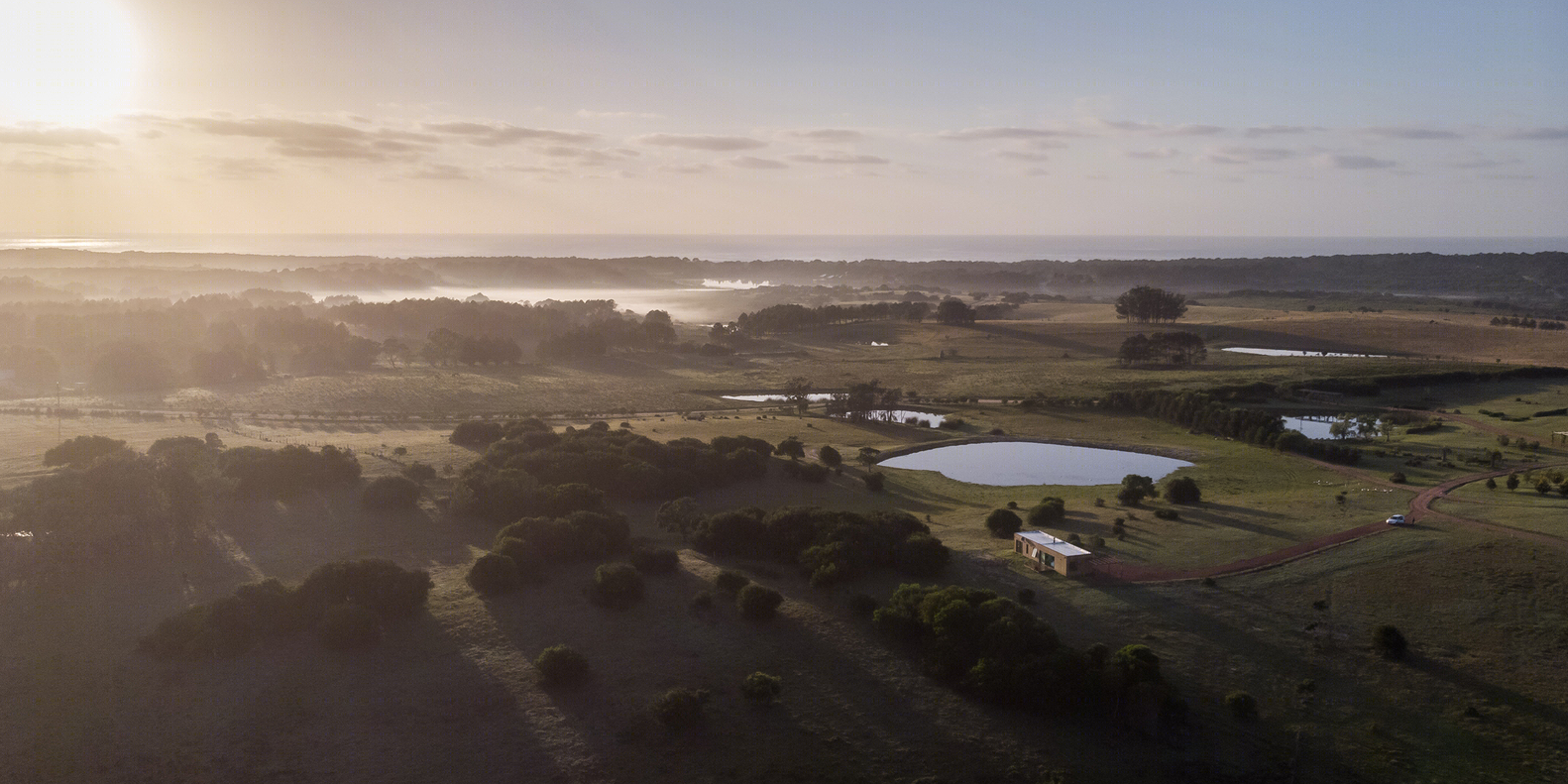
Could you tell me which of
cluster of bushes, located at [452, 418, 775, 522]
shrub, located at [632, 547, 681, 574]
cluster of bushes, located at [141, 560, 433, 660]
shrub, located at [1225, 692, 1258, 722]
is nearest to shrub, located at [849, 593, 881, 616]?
shrub, located at [632, 547, 681, 574]

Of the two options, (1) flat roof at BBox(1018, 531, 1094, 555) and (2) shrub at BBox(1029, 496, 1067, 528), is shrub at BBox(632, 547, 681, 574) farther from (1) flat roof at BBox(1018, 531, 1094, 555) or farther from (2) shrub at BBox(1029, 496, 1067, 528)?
(2) shrub at BBox(1029, 496, 1067, 528)

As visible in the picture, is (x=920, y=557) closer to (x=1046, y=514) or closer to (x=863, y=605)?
(x=863, y=605)

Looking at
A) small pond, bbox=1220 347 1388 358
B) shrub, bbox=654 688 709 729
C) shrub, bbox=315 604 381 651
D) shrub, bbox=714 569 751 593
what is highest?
small pond, bbox=1220 347 1388 358

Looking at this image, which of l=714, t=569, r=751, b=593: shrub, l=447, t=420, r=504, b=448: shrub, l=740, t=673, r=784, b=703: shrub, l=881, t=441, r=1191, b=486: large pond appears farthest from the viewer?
l=447, t=420, r=504, b=448: shrub

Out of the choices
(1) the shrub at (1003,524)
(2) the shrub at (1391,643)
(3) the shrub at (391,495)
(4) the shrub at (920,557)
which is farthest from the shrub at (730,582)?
(2) the shrub at (1391,643)

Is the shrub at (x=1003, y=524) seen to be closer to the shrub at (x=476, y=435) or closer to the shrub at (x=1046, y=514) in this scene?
the shrub at (x=1046, y=514)

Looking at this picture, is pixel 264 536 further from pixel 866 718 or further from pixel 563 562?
pixel 866 718

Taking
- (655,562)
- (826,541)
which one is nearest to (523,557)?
(655,562)
